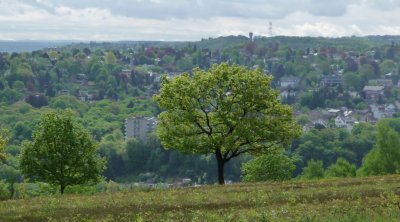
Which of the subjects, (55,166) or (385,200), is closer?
(385,200)

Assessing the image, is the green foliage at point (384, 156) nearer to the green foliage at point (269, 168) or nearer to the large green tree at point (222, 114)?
the green foliage at point (269, 168)

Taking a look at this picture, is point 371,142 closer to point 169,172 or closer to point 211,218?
point 169,172

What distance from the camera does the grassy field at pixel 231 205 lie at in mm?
19656

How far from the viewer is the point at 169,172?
15812cm

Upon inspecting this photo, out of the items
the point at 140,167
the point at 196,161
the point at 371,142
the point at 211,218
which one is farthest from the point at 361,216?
the point at 371,142

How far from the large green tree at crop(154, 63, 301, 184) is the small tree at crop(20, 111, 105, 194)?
4.82 meters

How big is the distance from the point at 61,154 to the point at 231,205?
2409 centimetres

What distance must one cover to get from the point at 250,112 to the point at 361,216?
29.2m

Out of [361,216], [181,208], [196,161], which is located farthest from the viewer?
[196,161]

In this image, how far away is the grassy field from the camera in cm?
1966

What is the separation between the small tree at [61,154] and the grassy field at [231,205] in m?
16.5

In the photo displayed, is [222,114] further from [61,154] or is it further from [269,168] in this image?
[269,168]

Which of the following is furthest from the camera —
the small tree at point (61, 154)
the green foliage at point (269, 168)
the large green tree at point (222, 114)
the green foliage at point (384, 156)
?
the green foliage at point (384, 156)

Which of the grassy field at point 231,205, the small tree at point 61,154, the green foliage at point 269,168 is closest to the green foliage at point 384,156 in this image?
the green foliage at point 269,168
